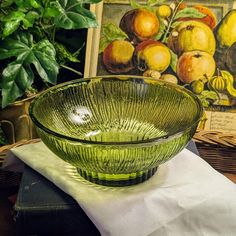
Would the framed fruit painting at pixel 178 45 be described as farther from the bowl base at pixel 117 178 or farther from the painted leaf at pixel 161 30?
the bowl base at pixel 117 178

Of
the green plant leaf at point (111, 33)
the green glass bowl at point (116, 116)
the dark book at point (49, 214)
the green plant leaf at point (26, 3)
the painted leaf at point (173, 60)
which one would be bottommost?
the dark book at point (49, 214)

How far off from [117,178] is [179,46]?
1.00ft

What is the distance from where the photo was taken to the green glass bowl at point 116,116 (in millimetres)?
584

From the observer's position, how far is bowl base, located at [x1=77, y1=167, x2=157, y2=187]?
61cm

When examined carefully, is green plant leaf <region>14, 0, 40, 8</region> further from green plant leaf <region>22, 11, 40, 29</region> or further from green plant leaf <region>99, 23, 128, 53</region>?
green plant leaf <region>99, 23, 128, 53</region>

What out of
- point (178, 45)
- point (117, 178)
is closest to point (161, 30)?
point (178, 45)

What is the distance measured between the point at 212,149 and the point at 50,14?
1.00 feet

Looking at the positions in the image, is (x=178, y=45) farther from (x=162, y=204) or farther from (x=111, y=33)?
(x=162, y=204)

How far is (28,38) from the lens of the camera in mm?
757

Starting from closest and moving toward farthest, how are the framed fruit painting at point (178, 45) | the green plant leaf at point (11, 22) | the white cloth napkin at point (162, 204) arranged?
the white cloth napkin at point (162, 204), the green plant leaf at point (11, 22), the framed fruit painting at point (178, 45)

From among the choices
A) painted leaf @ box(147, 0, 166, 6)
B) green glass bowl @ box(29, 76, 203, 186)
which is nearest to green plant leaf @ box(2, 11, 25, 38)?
green glass bowl @ box(29, 76, 203, 186)

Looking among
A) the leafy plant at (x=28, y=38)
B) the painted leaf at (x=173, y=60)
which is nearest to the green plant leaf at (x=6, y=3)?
the leafy plant at (x=28, y=38)

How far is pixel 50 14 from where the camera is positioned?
0.74 m

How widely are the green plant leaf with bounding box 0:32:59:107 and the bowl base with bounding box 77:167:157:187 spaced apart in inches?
6.7
